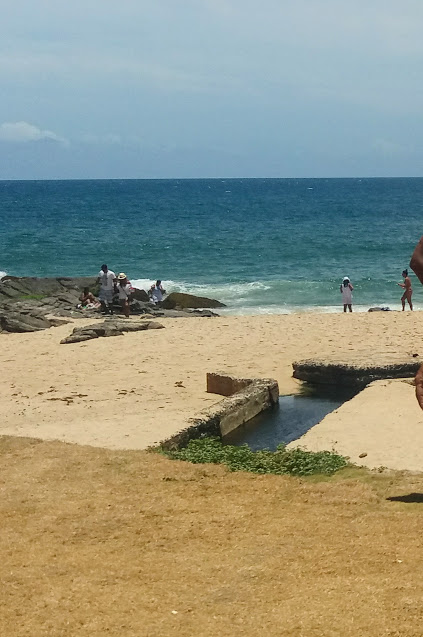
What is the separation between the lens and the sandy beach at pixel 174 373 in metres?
12.3

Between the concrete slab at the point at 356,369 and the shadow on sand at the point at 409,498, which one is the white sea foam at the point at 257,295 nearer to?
the concrete slab at the point at 356,369

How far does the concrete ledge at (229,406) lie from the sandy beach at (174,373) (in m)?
0.25

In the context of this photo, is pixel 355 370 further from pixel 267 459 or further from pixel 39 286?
pixel 39 286

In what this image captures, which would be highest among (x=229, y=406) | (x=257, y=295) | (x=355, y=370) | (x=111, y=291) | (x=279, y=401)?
(x=111, y=291)

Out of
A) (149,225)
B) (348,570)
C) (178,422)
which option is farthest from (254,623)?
(149,225)

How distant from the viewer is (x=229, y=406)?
43.9 ft

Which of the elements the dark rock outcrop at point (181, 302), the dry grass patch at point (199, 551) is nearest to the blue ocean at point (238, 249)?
the dark rock outcrop at point (181, 302)

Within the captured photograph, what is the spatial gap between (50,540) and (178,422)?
441 centimetres

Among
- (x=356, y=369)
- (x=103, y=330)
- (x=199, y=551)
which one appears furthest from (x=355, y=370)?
(x=199, y=551)

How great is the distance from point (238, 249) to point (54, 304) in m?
26.9

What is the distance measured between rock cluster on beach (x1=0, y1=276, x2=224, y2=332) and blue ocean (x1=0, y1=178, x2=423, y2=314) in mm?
2733

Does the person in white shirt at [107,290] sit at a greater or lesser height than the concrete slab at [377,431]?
greater

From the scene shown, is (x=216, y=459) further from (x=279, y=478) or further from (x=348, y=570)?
(x=348, y=570)

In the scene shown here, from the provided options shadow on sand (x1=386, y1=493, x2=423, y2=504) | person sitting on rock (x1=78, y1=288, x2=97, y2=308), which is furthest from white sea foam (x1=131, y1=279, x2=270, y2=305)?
shadow on sand (x1=386, y1=493, x2=423, y2=504)
